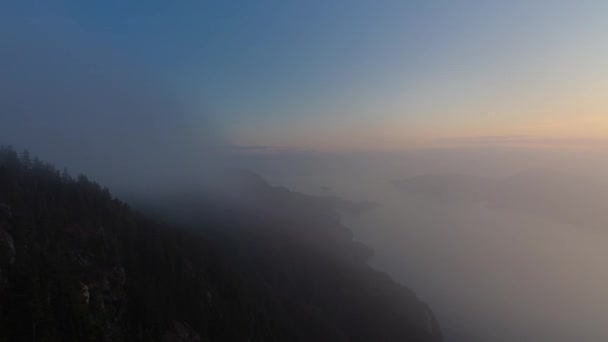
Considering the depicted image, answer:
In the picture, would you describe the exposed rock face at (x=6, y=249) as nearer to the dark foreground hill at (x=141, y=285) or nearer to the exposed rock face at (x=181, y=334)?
the dark foreground hill at (x=141, y=285)

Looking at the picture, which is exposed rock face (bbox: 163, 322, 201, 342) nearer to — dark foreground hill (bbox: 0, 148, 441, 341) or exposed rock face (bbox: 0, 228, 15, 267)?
dark foreground hill (bbox: 0, 148, 441, 341)

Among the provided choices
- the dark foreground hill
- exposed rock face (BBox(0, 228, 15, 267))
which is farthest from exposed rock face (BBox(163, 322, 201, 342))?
exposed rock face (BBox(0, 228, 15, 267))

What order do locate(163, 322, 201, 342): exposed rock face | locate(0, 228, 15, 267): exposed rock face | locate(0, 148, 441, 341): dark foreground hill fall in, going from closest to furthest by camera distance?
locate(0, 228, 15, 267): exposed rock face
locate(0, 148, 441, 341): dark foreground hill
locate(163, 322, 201, 342): exposed rock face

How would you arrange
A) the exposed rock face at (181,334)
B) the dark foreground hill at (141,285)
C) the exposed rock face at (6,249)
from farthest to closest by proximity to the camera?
the exposed rock face at (181,334), the dark foreground hill at (141,285), the exposed rock face at (6,249)

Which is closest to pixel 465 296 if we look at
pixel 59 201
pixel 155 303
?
pixel 155 303

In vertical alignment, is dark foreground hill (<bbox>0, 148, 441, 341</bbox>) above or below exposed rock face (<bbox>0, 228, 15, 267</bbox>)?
below

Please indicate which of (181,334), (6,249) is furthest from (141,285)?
(6,249)

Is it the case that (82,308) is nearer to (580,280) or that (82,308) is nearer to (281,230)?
(281,230)

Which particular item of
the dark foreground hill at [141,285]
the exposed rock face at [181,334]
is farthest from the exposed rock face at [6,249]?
the exposed rock face at [181,334]

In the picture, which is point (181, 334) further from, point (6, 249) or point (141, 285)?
point (6, 249)
